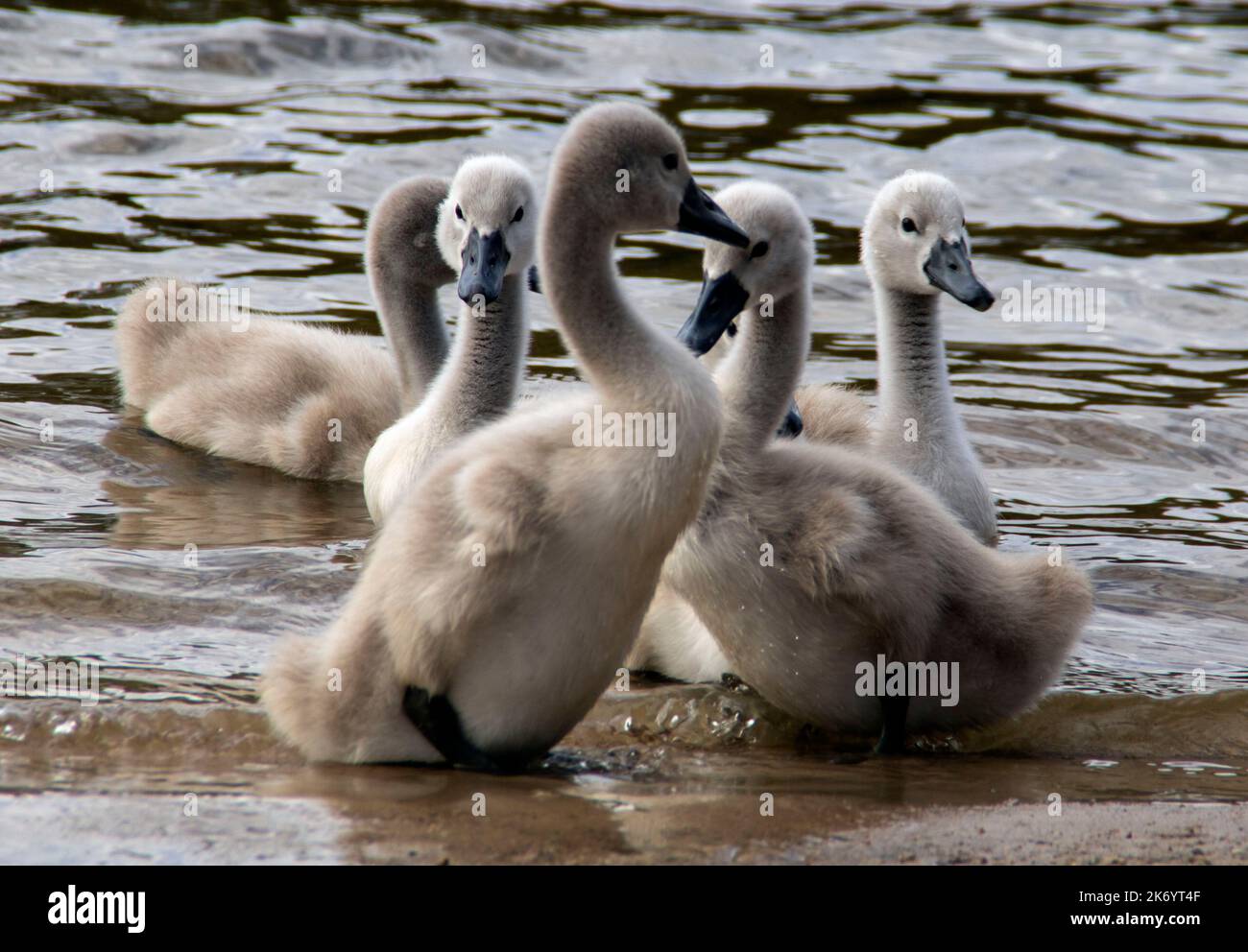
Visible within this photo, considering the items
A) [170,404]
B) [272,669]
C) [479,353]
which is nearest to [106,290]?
[170,404]

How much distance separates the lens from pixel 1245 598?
22.5 feet

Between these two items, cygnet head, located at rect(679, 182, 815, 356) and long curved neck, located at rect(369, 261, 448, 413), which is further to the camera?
long curved neck, located at rect(369, 261, 448, 413)

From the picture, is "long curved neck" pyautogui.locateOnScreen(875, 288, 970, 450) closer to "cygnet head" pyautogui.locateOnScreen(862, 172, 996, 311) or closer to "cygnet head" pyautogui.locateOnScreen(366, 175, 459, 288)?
"cygnet head" pyautogui.locateOnScreen(862, 172, 996, 311)

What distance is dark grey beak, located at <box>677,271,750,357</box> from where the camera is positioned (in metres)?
5.73

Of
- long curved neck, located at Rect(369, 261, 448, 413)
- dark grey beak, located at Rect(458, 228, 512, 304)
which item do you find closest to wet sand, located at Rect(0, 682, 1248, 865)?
dark grey beak, located at Rect(458, 228, 512, 304)

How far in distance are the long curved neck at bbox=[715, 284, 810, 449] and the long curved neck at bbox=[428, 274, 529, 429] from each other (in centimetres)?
137

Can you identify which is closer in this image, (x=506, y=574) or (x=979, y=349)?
(x=506, y=574)

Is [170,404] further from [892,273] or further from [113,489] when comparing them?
[892,273]

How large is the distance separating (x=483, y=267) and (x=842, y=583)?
2.27 m

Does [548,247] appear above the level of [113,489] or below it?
above

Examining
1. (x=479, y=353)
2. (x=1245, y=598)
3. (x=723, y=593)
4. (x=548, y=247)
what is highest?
(x=548, y=247)

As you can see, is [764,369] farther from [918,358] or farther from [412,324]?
[412,324]
